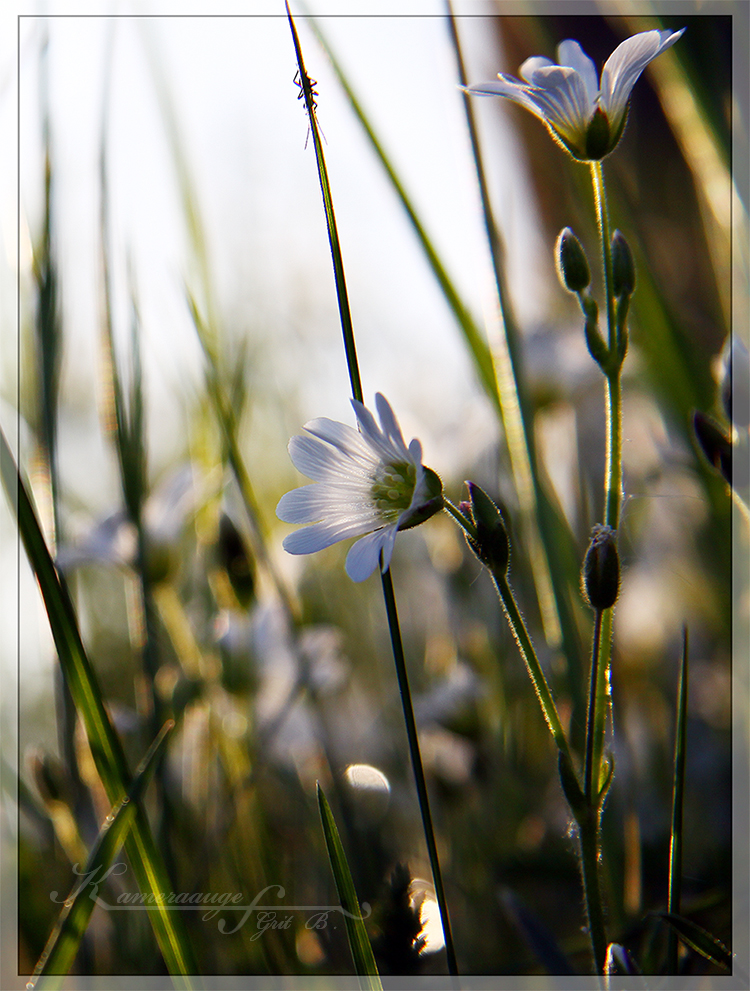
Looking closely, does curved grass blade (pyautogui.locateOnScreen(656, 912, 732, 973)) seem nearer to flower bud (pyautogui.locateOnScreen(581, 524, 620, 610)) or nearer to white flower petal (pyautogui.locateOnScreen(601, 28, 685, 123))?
flower bud (pyautogui.locateOnScreen(581, 524, 620, 610))

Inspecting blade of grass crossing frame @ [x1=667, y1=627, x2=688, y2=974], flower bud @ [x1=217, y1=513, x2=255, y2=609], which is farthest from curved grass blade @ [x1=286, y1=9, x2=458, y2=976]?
flower bud @ [x1=217, y1=513, x2=255, y2=609]

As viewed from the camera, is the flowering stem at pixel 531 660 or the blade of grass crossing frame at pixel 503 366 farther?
the blade of grass crossing frame at pixel 503 366

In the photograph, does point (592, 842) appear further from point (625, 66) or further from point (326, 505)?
point (625, 66)

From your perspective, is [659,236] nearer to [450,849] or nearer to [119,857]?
[450,849]

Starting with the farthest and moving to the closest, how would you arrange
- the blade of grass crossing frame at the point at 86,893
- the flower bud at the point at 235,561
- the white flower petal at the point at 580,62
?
the flower bud at the point at 235,561
the white flower petal at the point at 580,62
the blade of grass crossing frame at the point at 86,893

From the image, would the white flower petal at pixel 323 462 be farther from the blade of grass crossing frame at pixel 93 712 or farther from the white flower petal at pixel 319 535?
the blade of grass crossing frame at pixel 93 712

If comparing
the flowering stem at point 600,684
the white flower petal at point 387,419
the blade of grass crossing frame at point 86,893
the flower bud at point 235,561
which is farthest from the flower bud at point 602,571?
the flower bud at point 235,561

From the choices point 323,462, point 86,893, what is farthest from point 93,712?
point 323,462
